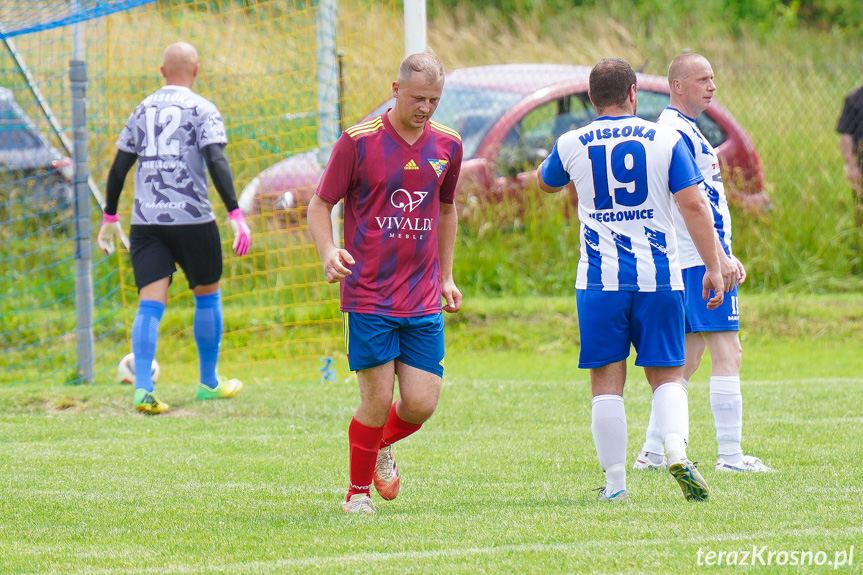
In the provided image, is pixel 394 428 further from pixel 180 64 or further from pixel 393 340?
pixel 180 64

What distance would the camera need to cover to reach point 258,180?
365 inches

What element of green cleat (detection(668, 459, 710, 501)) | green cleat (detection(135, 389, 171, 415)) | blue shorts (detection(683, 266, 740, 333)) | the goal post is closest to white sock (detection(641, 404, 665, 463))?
blue shorts (detection(683, 266, 740, 333))

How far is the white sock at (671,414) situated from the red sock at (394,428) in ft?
3.20

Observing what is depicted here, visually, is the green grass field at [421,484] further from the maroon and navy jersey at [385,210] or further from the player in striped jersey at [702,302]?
the maroon and navy jersey at [385,210]

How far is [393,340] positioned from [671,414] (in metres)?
1.14

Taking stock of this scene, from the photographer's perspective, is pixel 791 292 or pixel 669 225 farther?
pixel 791 292

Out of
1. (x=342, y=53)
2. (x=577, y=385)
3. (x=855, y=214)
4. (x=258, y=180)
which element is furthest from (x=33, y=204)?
(x=855, y=214)

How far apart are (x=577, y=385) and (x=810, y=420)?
1.89 meters

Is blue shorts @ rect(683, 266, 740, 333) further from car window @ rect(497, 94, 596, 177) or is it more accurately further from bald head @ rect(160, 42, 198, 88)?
car window @ rect(497, 94, 596, 177)

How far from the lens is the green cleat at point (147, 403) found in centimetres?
668

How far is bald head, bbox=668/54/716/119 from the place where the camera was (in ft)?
16.7

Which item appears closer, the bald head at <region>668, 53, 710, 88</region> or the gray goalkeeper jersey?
the bald head at <region>668, 53, 710, 88</region>

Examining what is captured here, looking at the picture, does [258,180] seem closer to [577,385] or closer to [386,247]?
[577,385]

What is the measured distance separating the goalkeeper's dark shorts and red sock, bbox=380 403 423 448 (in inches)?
114
